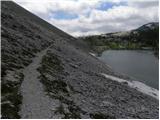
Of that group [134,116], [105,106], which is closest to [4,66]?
[105,106]

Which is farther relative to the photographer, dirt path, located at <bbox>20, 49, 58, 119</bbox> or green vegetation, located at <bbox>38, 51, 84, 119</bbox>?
green vegetation, located at <bbox>38, 51, 84, 119</bbox>

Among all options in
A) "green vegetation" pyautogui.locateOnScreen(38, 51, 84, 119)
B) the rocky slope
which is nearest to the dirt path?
the rocky slope

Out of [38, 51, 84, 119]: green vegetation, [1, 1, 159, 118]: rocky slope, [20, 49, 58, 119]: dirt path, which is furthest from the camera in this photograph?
[38, 51, 84, 119]: green vegetation

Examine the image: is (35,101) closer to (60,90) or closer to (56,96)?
(56,96)

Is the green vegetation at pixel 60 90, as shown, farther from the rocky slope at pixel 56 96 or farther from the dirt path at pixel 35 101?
the dirt path at pixel 35 101

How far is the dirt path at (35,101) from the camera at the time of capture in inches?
1111

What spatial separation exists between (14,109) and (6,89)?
565 centimetres

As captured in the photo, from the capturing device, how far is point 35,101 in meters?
31.6

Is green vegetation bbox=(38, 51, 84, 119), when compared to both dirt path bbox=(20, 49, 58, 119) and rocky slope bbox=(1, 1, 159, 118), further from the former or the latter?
dirt path bbox=(20, 49, 58, 119)

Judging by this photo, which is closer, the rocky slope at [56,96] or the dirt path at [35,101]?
the dirt path at [35,101]

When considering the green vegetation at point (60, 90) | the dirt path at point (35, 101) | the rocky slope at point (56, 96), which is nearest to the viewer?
the dirt path at point (35, 101)

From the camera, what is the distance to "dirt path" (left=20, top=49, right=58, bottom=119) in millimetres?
28217

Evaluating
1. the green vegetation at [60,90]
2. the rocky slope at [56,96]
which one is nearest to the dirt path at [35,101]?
the rocky slope at [56,96]

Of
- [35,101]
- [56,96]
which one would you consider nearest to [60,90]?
[56,96]
